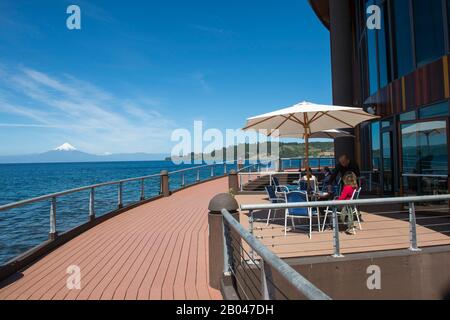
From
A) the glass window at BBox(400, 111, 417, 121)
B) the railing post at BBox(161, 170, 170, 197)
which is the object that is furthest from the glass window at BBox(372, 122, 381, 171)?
the railing post at BBox(161, 170, 170, 197)

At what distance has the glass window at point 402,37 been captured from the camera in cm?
893

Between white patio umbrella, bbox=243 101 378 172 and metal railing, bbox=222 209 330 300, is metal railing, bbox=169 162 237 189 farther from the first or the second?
metal railing, bbox=222 209 330 300

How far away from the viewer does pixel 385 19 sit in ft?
34.4

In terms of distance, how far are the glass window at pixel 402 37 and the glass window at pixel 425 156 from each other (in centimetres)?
175

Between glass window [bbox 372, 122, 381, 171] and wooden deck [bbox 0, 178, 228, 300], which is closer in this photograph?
wooden deck [bbox 0, 178, 228, 300]

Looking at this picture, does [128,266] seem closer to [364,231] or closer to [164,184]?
[364,231]

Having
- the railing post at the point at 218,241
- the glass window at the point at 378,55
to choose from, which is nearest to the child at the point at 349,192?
the railing post at the point at 218,241

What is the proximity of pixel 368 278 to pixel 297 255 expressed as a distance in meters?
1.02

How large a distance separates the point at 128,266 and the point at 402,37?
945 cm

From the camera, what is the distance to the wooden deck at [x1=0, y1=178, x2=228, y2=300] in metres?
3.91

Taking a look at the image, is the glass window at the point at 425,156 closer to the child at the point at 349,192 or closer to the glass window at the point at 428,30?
the glass window at the point at 428,30

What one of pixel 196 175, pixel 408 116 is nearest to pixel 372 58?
pixel 408 116
